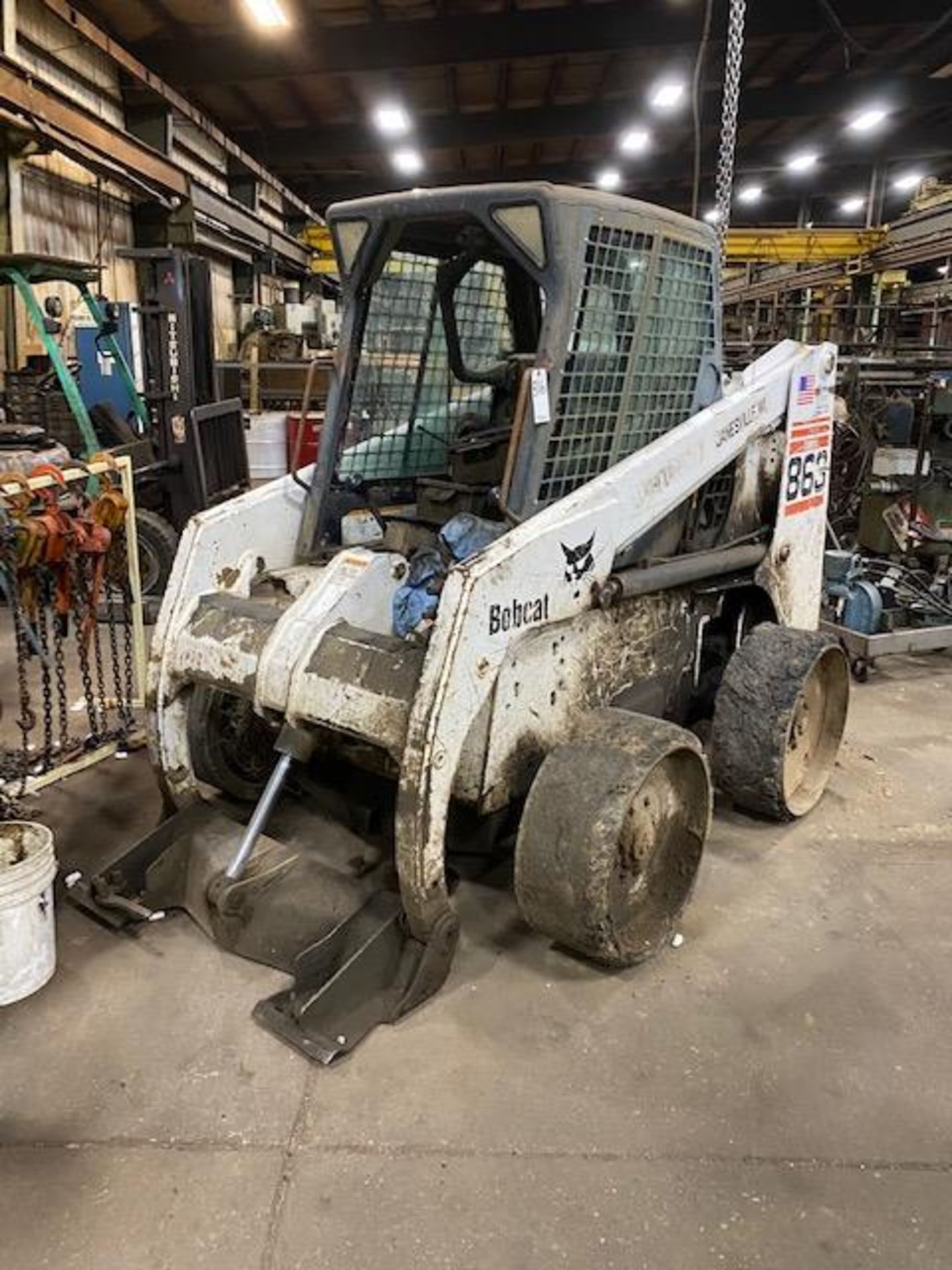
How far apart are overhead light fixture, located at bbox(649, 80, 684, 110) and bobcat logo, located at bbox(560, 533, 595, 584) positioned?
1107 centimetres

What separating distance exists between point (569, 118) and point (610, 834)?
12886 millimetres

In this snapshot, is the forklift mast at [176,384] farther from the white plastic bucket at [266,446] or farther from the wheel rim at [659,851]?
the wheel rim at [659,851]

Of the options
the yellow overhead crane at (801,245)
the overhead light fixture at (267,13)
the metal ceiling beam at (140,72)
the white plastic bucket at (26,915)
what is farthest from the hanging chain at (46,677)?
the yellow overhead crane at (801,245)

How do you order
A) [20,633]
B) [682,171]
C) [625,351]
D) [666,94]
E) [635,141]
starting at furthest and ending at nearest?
[682,171], [635,141], [666,94], [20,633], [625,351]

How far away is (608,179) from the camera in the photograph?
56.5 ft

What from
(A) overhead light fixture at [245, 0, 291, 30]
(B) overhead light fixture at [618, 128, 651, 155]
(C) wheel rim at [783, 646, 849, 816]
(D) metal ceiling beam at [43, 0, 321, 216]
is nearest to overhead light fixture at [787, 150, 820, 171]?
(B) overhead light fixture at [618, 128, 651, 155]

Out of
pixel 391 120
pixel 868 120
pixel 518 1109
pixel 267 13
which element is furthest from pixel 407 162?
pixel 518 1109

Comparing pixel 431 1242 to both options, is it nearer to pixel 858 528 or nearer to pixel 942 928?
pixel 942 928

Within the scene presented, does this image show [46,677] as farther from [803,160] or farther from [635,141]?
[803,160]

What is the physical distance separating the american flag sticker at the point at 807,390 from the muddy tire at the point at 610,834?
5.58ft

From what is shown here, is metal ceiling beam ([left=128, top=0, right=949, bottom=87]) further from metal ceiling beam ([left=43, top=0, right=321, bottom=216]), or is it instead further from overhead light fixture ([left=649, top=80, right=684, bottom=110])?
overhead light fixture ([left=649, top=80, right=684, bottom=110])

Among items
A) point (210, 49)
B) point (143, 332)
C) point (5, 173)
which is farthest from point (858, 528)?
point (210, 49)

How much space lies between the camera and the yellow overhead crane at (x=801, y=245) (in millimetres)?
12117

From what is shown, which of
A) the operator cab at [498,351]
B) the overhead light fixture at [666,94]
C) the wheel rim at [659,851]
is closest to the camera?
the wheel rim at [659,851]
